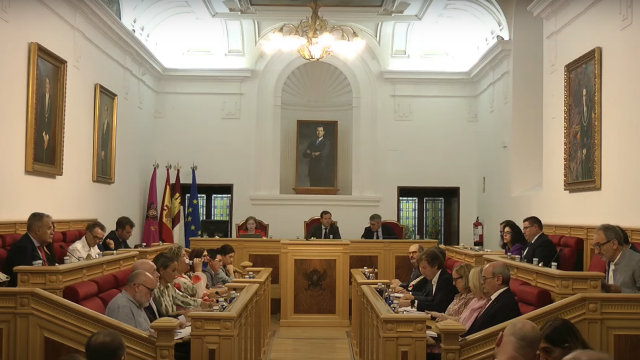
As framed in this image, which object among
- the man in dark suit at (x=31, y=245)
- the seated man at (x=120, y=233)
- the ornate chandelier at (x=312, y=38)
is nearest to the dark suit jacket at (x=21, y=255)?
the man in dark suit at (x=31, y=245)

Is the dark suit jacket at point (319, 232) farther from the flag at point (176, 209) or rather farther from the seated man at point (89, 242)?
the seated man at point (89, 242)

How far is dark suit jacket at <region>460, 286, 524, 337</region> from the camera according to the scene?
5.05m

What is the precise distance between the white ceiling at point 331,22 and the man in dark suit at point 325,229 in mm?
4450

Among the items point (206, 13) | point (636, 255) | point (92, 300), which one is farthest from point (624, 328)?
point (206, 13)

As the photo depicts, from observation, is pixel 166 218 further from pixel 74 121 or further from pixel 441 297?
pixel 441 297

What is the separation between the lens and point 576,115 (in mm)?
9188

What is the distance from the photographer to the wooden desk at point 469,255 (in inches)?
315

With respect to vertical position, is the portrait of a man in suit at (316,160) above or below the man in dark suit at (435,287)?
above

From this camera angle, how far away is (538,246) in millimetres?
7566

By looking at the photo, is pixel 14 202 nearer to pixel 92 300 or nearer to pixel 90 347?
pixel 92 300

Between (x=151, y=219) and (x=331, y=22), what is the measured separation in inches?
228

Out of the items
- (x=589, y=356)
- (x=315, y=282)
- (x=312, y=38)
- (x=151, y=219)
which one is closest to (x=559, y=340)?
(x=589, y=356)

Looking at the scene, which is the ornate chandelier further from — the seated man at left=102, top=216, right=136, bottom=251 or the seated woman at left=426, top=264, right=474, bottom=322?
the seated woman at left=426, top=264, right=474, bottom=322

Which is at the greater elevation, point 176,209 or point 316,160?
point 316,160
